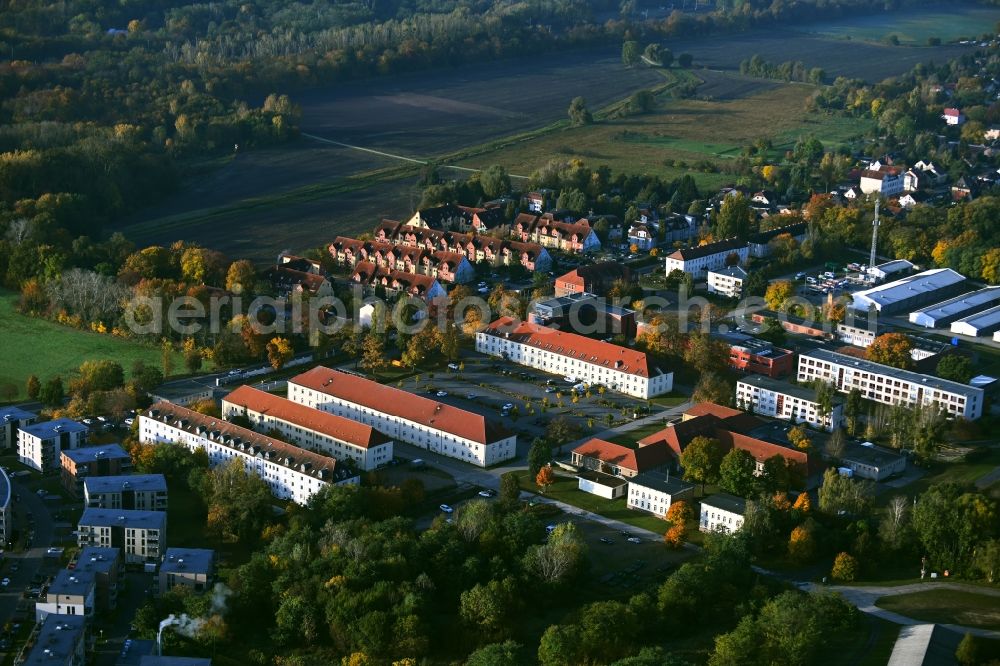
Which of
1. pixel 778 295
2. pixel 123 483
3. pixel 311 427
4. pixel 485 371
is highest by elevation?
pixel 123 483

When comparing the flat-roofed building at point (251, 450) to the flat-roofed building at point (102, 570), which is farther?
the flat-roofed building at point (251, 450)

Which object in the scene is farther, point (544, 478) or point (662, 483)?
point (544, 478)

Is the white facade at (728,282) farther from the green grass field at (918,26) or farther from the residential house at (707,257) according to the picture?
the green grass field at (918,26)

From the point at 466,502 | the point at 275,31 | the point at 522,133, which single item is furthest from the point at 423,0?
the point at 466,502

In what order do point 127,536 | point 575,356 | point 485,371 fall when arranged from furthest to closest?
point 485,371 < point 575,356 < point 127,536

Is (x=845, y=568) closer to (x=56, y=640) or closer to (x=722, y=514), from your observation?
(x=722, y=514)

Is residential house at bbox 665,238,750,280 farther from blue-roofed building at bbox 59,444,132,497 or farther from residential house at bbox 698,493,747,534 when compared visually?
blue-roofed building at bbox 59,444,132,497

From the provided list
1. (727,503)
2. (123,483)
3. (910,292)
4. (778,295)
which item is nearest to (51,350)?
(123,483)

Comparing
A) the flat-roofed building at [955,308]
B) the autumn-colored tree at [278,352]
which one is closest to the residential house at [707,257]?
the flat-roofed building at [955,308]
